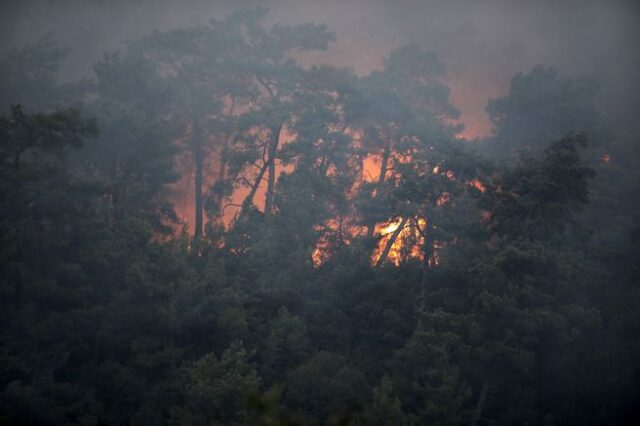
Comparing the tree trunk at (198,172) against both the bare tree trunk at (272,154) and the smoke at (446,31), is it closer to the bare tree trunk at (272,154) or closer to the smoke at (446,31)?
the bare tree trunk at (272,154)

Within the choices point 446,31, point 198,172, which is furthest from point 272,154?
point 446,31

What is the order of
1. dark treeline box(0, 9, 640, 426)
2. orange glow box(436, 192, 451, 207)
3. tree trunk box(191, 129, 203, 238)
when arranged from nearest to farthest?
1. dark treeline box(0, 9, 640, 426)
2. orange glow box(436, 192, 451, 207)
3. tree trunk box(191, 129, 203, 238)

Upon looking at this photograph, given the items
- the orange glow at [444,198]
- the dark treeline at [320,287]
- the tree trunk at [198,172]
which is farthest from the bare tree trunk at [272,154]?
the orange glow at [444,198]

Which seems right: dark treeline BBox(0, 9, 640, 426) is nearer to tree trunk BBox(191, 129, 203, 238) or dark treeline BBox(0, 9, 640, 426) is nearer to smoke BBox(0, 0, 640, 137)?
tree trunk BBox(191, 129, 203, 238)

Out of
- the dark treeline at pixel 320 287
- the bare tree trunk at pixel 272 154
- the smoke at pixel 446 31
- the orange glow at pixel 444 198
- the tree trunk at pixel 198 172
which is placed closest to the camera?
the dark treeline at pixel 320 287

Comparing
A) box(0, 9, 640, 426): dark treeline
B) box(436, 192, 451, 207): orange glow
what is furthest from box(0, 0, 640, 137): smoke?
box(436, 192, 451, 207): orange glow

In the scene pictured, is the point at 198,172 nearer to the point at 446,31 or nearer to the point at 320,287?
the point at 320,287

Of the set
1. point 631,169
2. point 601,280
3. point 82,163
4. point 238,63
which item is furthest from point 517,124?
point 82,163
